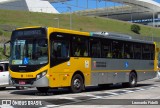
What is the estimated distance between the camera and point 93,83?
22000mm

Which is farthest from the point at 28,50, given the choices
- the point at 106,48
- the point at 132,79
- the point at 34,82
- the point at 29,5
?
the point at 29,5

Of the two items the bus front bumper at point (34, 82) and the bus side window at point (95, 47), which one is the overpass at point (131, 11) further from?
the bus front bumper at point (34, 82)

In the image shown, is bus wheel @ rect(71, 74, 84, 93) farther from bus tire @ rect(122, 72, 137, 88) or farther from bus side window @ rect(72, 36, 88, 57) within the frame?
bus tire @ rect(122, 72, 137, 88)

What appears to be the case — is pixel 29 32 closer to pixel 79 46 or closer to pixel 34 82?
pixel 34 82

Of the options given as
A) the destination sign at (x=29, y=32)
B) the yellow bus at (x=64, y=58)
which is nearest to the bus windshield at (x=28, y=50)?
the yellow bus at (x=64, y=58)

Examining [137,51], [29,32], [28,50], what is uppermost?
[29,32]

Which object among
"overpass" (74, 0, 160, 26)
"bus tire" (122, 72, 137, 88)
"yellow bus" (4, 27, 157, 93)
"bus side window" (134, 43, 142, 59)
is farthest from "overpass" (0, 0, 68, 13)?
"yellow bus" (4, 27, 157, 93)

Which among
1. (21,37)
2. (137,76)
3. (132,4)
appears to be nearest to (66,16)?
(132,4)

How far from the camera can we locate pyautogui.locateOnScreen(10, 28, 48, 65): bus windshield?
744 inches

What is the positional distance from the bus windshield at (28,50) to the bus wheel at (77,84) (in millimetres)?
2221

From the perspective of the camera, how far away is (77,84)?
20578mm

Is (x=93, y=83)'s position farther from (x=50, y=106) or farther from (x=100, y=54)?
(x=50, y=106)

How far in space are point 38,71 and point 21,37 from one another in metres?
1.98

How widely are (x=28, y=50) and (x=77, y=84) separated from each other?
9.89 ft
